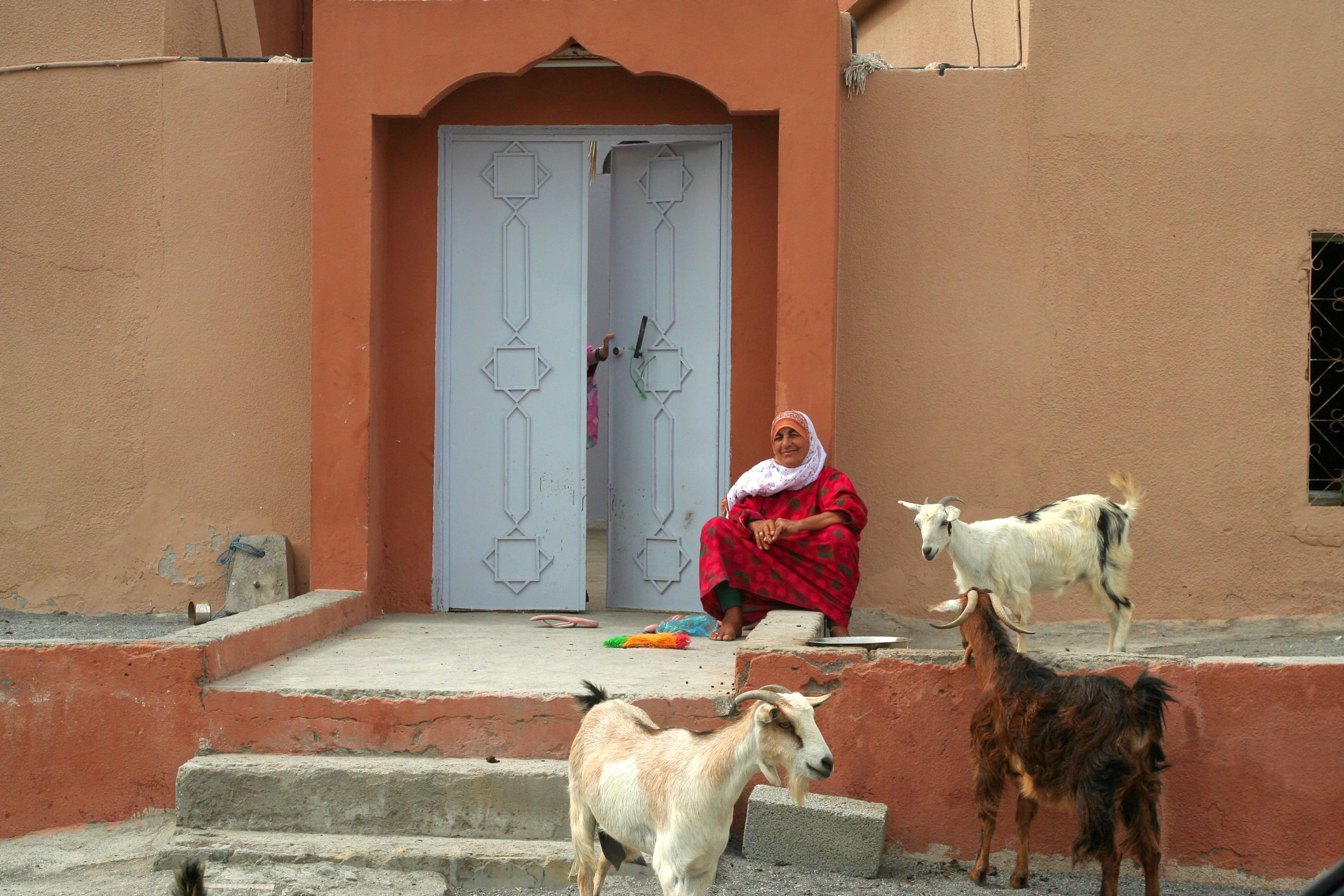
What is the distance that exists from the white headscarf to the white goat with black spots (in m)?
0.94

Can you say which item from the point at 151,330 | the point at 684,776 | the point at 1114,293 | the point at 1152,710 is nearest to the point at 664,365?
the point at 1114,293

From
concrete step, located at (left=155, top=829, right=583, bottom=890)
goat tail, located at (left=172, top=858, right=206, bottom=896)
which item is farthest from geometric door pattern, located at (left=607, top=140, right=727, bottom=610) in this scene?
goat tail, located at (left=172, top=858, right=206, bottom=896)

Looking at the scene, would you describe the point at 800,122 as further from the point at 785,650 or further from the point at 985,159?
the point at 785,650

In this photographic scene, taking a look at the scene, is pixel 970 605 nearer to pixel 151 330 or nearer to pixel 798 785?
pixel 798 785

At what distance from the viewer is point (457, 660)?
582 cm

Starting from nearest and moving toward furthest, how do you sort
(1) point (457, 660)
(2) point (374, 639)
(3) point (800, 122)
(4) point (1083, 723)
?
(4) point (1083, 723)
(1) point (457, 660)
(2) point (374, 639)
(3) point (800, 122)

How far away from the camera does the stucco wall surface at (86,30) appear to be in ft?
25.9

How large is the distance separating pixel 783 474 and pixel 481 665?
6.06 ft

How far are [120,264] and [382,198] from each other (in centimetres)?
175

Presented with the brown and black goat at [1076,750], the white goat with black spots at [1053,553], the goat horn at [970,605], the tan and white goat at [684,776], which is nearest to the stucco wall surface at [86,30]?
the white goat with black spots at [1053,553]

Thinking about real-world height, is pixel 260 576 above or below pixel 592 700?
below

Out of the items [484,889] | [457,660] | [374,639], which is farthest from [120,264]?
[484,889]

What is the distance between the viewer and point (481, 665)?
5.70 meters

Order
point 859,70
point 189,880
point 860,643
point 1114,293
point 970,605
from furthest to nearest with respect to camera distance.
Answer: point 859,70 → point 1114,293 → point 860,643 → point 970,605 → point 189,880
